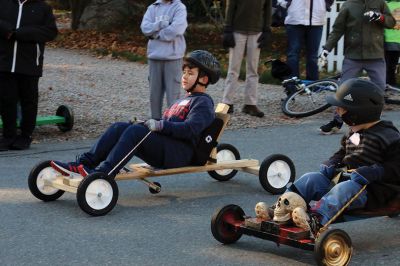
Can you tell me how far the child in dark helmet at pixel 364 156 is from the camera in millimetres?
5020

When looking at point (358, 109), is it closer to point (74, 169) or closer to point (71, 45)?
point (74, 169)

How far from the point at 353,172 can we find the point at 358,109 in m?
0.40

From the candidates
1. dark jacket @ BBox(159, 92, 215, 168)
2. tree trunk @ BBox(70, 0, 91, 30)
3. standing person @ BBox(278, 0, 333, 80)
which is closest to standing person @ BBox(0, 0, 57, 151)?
dark jacket @ BBox(159, 92, 215, 168)

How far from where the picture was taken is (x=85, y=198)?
19.2 ft

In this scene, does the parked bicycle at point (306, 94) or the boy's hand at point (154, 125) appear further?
the parked bicycle at point (306, 94)

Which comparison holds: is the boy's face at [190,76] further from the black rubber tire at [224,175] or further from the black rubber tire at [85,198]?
the black rubber tire at [85,198]

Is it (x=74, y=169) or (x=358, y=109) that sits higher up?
(x=358, y=109)

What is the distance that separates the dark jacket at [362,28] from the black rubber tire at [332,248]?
5.12m

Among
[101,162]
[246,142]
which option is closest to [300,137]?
[246,142]

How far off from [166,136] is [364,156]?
1.73m

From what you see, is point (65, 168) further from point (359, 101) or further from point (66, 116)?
point (66, 116)

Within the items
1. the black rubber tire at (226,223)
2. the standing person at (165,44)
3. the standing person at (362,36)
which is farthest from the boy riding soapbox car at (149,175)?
the standing person at (362,36)

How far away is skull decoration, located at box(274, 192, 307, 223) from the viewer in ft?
16.1

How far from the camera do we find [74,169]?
244 inches
